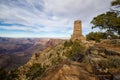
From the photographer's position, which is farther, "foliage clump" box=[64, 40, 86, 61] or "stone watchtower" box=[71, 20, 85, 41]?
"stone watchtower" box=[71, 20, 85, 41]

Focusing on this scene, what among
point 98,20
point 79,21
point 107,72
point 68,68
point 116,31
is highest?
point 79,21

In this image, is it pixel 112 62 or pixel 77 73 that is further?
pixel 112 62

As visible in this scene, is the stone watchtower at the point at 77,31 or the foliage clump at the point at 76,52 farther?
the stone watchtower at the point at 77,31

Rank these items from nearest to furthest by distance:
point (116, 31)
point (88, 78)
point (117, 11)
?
point (88, 78), point (117, 11), point (116, 31)

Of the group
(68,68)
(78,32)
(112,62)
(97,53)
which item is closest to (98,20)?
(97,53)

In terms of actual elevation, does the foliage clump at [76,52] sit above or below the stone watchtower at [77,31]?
below

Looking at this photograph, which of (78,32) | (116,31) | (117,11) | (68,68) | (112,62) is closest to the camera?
(68,68)

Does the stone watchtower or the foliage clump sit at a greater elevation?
the stone watchtower

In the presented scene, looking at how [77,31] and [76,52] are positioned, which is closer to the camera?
[76,52]

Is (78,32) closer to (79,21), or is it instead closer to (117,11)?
(79,21)

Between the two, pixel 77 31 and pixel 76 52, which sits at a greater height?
pixel 77 31

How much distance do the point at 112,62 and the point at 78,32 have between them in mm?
111330

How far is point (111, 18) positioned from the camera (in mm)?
29359

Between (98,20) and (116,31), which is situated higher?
(98,20)
